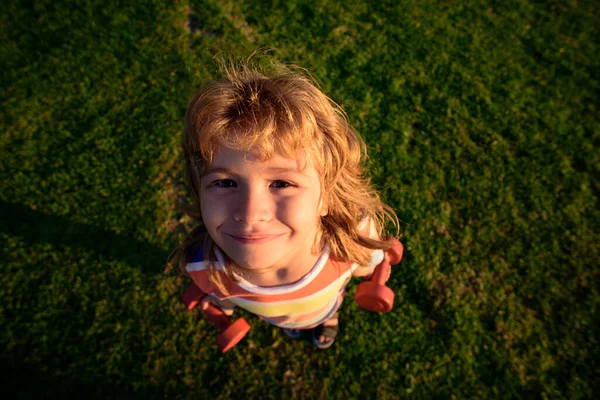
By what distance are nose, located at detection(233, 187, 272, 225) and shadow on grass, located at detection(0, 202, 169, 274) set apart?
228 centimetres

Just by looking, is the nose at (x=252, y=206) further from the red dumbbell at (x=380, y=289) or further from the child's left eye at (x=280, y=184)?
the red dumbbell at (x=380, y=289)

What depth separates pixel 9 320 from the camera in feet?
10.8

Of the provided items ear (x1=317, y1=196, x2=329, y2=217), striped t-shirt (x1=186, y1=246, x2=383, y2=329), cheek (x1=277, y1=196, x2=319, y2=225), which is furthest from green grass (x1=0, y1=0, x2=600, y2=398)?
cheek (x1=277, y1=196, x2=319, y2=225)

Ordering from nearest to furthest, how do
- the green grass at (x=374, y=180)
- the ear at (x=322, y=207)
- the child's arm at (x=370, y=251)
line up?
the ear at (x=322, y=207) → the child's arm at (x=370, y=251) → the green grass at (x=374, y=180)

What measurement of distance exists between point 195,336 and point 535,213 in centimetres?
371

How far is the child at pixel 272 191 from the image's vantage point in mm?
1687

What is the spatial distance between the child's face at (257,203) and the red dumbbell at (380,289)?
0.99 m

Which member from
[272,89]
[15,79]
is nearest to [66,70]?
[15,79]

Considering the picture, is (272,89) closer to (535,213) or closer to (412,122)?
(412,122)

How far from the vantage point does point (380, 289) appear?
2539 mm

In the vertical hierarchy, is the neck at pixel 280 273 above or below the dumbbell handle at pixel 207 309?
above

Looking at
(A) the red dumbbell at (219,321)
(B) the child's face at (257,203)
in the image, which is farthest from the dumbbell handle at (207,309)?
(B) the child's face at (257,203)

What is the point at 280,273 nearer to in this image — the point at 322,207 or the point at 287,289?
the point at 287,289

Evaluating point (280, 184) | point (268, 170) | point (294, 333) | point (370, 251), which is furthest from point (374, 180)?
point (268, 170)
